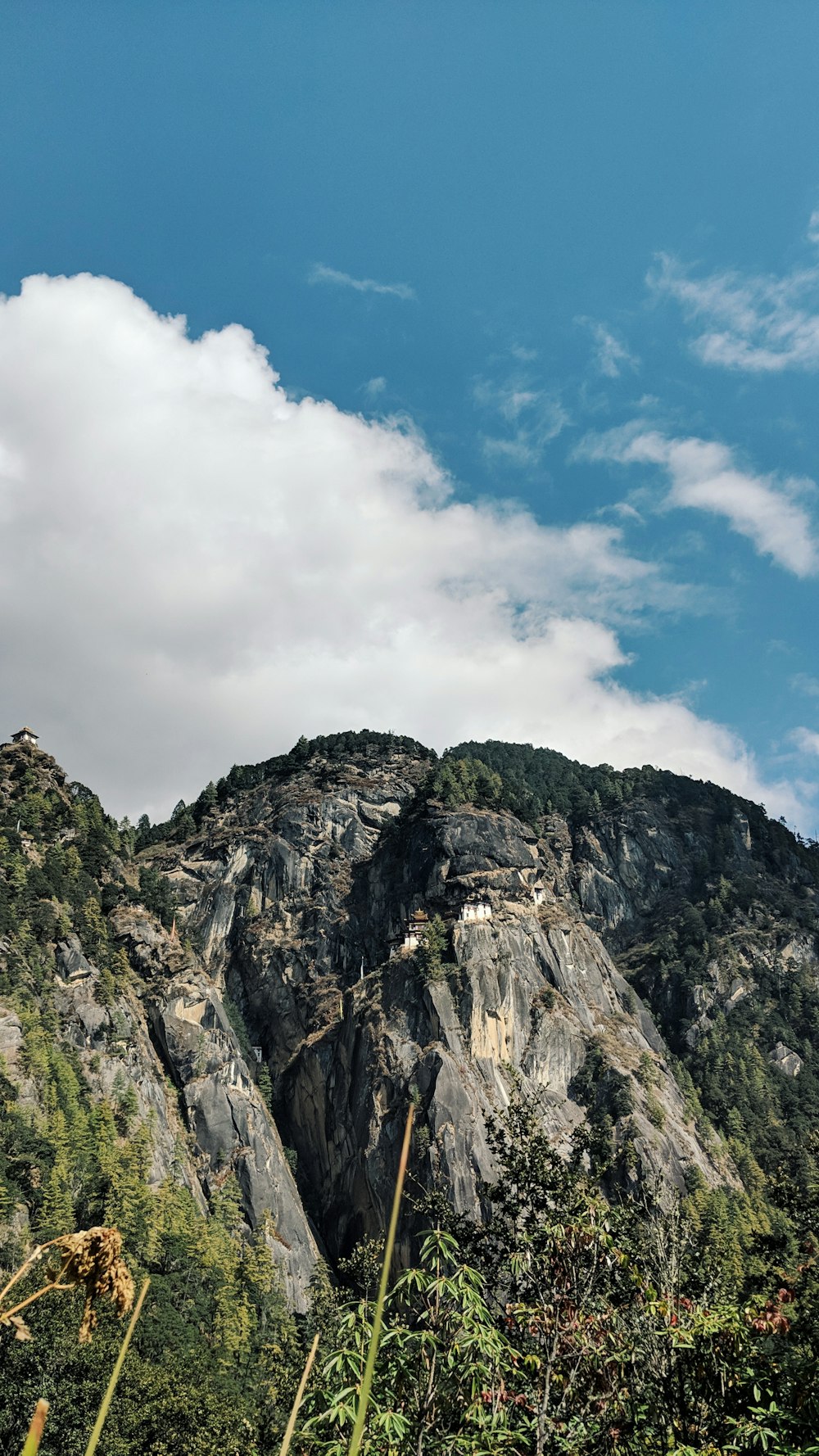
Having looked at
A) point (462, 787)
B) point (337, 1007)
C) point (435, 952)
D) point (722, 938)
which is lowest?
point (337, 1007)

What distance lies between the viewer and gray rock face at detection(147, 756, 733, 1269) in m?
75.9

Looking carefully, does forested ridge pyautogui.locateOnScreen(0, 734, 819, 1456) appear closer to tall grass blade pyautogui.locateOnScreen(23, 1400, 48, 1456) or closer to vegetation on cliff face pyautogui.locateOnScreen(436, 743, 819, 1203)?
vegetation on cliff face pyautogui.locateOnScreen(436, 743, 819, 1203)

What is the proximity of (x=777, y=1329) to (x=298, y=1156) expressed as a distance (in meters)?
82.1

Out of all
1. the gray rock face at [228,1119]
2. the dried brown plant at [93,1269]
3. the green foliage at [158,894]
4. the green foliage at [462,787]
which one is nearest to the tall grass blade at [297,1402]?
the dried brown plant at [93,1269]

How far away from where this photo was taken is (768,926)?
129875 mm

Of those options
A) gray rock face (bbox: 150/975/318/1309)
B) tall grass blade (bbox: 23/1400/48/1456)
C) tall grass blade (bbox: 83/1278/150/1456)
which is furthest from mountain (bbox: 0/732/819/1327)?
tall grass blade (bbox: 23/1400/48/1456)

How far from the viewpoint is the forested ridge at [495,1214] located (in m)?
10.2

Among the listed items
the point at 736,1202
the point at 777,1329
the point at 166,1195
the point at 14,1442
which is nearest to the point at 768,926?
the point at 736,1202

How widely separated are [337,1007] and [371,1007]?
28.1 ft

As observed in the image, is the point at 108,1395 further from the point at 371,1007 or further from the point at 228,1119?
the point at 371,1007

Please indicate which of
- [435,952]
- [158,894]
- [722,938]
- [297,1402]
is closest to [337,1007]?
[435,952]

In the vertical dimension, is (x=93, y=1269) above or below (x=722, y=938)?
below

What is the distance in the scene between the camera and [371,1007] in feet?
278

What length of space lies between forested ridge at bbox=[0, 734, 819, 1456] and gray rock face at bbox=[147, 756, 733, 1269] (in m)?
3.15
